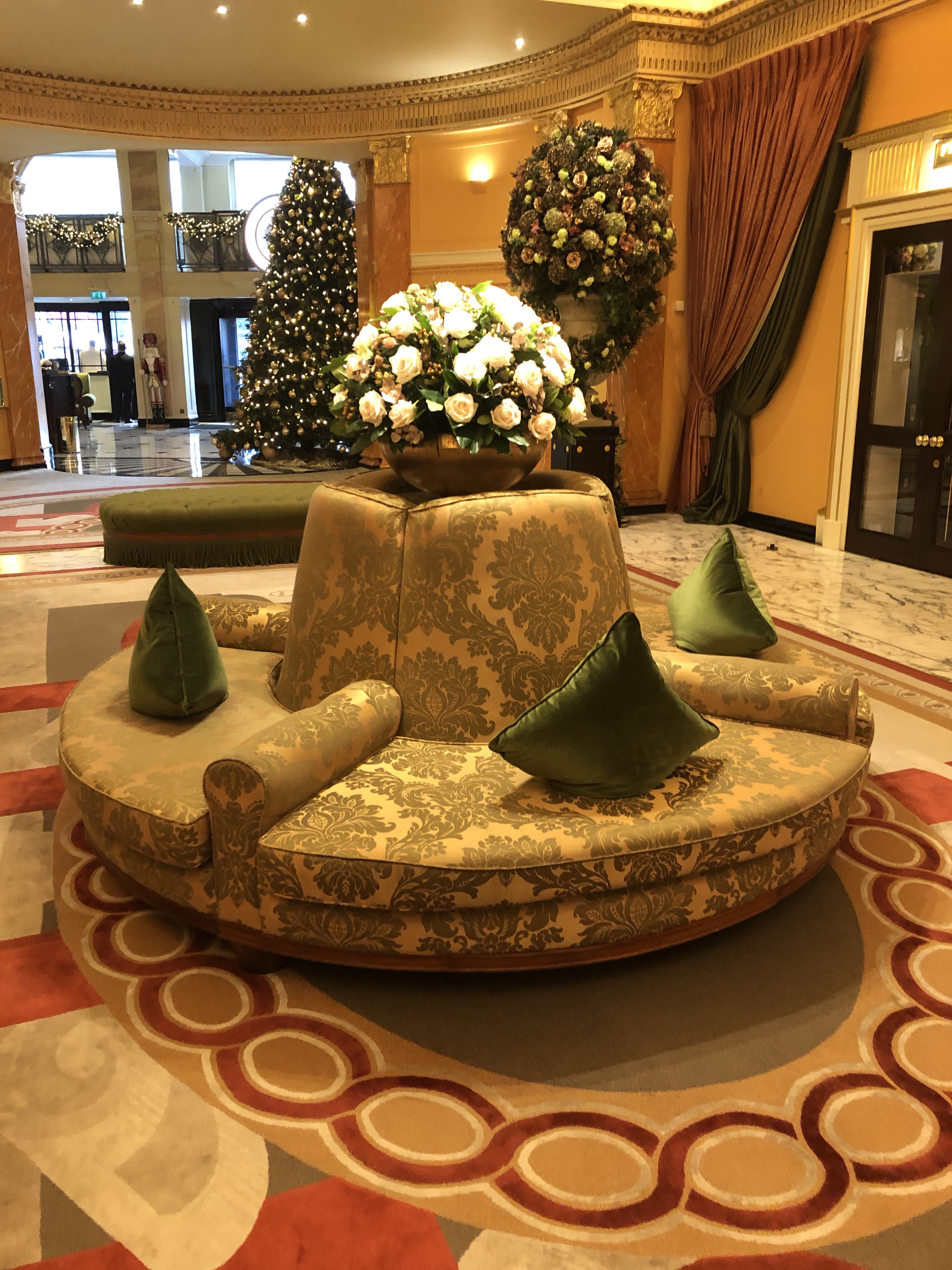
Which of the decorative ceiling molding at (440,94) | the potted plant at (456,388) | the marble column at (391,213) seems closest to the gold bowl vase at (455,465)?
the potted plant at (456,388)

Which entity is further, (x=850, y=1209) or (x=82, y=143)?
(x=82, y=143)

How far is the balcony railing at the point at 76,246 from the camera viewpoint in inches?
735

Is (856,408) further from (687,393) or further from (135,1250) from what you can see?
(135,1250)

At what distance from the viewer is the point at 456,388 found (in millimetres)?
2709

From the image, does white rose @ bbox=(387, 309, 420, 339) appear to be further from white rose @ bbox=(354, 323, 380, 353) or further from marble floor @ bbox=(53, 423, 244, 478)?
marble floor @ bbox=(53, 423, 244, 478)

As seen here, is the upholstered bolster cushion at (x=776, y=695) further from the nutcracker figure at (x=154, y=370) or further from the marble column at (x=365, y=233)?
the nutcracker figure at (x=154, y=370)

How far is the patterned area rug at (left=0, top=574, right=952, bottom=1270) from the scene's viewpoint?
65.2 inches

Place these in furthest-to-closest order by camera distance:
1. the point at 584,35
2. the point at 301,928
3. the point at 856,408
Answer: the point at 584,35 → the point at 856,408 → the point at 301,928

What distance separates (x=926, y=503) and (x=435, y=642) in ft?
16.7

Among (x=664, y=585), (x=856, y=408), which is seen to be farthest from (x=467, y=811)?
(x=856, y=408)

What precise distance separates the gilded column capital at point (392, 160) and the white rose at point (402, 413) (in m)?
9.13

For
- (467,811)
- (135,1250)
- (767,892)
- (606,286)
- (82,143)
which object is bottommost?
(135,1250)

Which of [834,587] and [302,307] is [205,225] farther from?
[834,587]

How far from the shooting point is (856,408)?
710 centimetres
